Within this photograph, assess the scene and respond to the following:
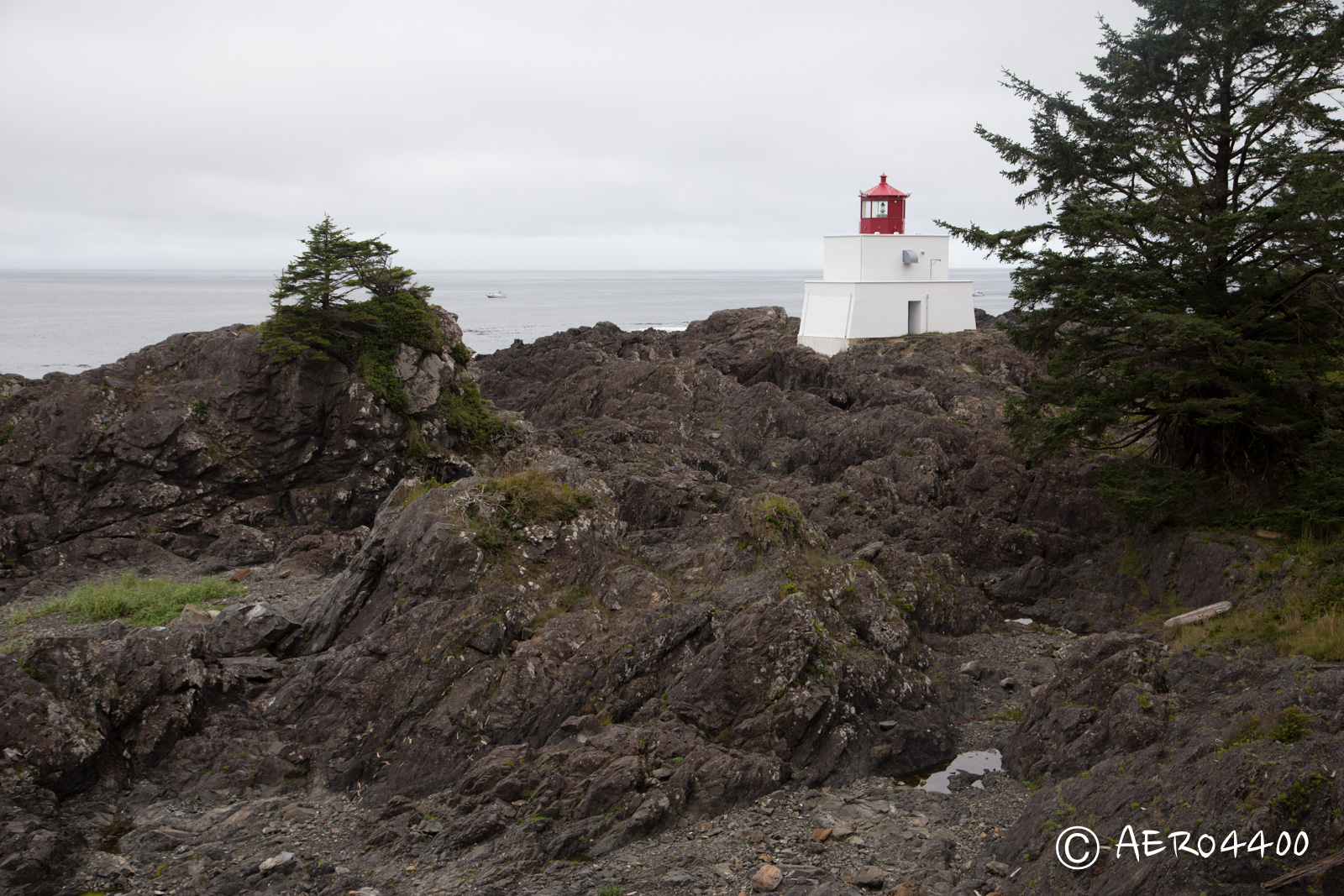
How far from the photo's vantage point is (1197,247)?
17766 mm

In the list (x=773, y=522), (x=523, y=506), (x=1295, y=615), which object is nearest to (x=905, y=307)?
(x=773, y=522)

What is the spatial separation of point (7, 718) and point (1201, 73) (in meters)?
24.4

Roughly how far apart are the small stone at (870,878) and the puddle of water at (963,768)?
2.46 metres

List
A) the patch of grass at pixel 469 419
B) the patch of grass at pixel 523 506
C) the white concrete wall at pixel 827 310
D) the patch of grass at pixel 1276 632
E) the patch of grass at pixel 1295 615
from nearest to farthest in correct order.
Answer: the patch of grass at pixel 1276 632 → the patch of grass at pixel 1295 615 → the patch of grass at pixel 523 506 → the patch of grass at pixel 469 419 → the white concrete wall at pixel 827 310

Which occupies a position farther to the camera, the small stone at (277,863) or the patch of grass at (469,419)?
the patch of grass at (469,419)

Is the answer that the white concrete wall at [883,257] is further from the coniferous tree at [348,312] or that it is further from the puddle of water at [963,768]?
the puddle of water at [963,768]

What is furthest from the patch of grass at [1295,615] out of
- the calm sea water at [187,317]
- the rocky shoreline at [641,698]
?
the calm sea water at [187,317]

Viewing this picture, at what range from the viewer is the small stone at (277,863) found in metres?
10.5

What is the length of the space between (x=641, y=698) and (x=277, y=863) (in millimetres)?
5200

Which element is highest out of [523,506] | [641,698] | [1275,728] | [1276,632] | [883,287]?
[883,287]

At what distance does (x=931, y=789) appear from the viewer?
1208cm

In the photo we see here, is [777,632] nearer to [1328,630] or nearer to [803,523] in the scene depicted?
[803,523]

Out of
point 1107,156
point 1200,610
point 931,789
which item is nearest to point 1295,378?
point 1200,610

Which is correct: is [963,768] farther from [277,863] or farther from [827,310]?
[827,310]
